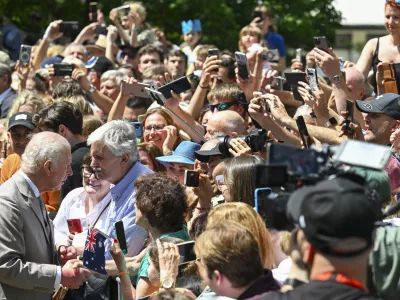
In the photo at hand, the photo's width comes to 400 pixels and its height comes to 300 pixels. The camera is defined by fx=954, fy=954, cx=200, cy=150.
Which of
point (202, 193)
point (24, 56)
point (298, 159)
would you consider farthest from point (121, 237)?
point (24, 56)

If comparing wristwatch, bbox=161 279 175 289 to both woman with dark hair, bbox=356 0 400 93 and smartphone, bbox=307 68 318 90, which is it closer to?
smartphone, bbox=307 68 318 90

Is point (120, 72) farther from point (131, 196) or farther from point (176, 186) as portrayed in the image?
point (176, 186)

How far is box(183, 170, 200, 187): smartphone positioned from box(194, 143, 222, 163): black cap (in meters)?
0.38

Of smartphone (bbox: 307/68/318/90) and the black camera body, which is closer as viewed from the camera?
the black camera body

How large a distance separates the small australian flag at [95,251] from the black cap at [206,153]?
4.17ft

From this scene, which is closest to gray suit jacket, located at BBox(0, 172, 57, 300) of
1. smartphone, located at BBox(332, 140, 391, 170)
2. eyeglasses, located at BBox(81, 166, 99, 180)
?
eyeglasses, located at BBox(81, 166, 99, 180)

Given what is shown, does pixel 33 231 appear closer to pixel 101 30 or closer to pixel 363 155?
pixel 363 155

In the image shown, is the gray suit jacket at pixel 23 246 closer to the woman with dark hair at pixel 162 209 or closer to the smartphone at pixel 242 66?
the woman with dark hair at pixel 162 209

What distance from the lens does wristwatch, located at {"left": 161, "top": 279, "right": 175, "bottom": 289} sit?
489cm

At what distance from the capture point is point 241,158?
5766 mm

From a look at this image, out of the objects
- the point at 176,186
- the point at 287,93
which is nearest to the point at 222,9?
the point at 287,93

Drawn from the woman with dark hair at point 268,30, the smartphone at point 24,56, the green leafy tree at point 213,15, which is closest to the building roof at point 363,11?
the green leafy tree at point 213,15

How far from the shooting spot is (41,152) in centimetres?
625

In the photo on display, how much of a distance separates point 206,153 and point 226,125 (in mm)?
941
